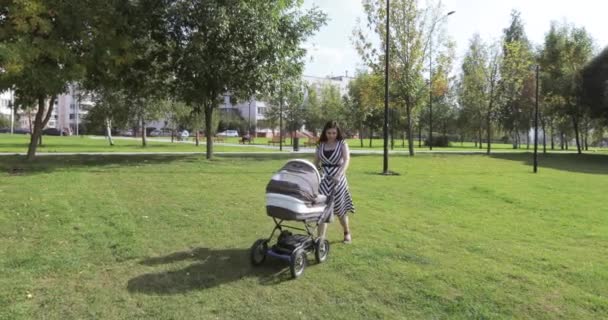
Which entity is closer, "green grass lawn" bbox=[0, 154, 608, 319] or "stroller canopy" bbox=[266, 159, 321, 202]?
"green grass lawn" bbox=[0, 154, 608, 319]

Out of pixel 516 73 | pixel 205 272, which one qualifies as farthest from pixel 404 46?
pixel 205 272

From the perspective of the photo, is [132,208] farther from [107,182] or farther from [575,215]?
[575,215]

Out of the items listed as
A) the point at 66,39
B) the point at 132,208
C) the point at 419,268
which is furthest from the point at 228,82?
the point at 419,268

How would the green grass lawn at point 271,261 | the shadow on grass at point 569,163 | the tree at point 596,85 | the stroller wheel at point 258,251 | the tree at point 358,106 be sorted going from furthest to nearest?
the tree at point 358,106 → the tree at point 596,85 → the shadow on grass at point 569,163 → the stroller wheel at point 258,251 → the green grass lawn at point 271,261

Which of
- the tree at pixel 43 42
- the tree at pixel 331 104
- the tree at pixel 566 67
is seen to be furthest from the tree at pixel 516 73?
the tree at pixel 43 42

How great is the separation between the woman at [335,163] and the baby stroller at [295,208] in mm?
454

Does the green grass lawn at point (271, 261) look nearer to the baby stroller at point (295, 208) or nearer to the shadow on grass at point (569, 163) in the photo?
the baby stroller at point (295, 208)

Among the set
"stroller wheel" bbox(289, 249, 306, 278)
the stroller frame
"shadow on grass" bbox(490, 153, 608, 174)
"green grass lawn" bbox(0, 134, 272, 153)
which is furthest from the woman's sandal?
"green grass lawn" bbox(0, 134, 272, 153)

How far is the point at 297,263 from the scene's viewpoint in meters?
5.56

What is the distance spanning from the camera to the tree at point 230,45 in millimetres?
19734

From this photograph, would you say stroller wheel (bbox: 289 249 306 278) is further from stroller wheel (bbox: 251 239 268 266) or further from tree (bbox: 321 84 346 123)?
tree (bbox: 321 84 346 123)

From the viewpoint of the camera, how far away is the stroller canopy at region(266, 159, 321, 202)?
5.50m

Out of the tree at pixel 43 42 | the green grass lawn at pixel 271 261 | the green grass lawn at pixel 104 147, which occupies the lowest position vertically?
the green grass lawn at pixel 271 261

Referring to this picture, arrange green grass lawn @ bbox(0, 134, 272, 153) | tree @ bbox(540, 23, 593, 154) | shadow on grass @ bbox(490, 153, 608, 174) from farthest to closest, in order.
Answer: tree @ bbox(540, 23, 593, 154), green grass lawn @ bbox(0, 134, 272, 153), shadow on grass @ bbox(490, 153, 608, 174)
